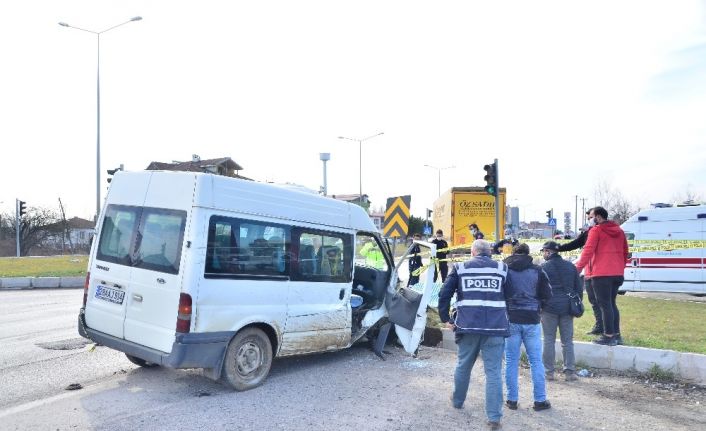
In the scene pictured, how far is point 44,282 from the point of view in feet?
57.9

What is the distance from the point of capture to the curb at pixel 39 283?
1730 cm

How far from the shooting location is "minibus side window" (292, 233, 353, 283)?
22.0 ft

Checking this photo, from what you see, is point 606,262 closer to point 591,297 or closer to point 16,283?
point 591,297

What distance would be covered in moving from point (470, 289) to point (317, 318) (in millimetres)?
2371

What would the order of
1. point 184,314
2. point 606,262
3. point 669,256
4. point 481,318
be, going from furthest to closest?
1. point 669,256
2. point 606,262
3. point 184,314
4. point 481,318

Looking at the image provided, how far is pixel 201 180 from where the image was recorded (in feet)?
18.6

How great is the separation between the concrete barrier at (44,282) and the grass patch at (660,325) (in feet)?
52.6

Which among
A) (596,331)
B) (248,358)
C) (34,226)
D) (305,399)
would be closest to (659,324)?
(596,331)

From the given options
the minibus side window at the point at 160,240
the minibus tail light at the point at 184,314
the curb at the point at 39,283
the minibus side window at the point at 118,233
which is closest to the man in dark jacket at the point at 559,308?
the minibus tail light at the point at 184,314

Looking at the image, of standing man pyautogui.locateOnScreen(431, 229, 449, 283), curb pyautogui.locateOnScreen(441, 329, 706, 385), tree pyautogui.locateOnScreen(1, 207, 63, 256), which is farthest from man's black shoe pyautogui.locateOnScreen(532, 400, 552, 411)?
tree pyautogui.locateOnScreen(1, 207, 63, 256)

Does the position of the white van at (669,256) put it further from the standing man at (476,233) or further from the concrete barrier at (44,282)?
the concrete barrier at (44,282)

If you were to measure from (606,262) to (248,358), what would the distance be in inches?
201

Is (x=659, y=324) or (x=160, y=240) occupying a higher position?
(x=160, y=240)

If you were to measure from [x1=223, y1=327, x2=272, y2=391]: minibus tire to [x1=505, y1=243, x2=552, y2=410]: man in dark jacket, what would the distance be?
107 inches
